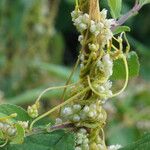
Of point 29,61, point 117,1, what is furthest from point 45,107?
point 117,1

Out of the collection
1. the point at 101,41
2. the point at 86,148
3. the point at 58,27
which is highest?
the point at 101,41

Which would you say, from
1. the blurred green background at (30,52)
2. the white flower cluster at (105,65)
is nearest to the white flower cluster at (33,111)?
the white flower cluster at (105,65)

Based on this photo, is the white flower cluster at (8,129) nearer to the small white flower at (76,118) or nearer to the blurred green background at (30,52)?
the small white flower at (76,118)

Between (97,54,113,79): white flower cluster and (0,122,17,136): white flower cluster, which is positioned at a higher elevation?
(97,54,113,79): white flower cluster

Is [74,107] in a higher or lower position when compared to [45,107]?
higher

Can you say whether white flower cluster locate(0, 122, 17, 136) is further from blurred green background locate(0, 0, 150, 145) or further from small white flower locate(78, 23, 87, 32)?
blurred green background locate(0, 0, 150, 145)

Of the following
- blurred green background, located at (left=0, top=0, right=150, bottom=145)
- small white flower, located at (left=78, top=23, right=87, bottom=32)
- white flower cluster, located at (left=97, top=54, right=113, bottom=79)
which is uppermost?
small white flower, located at (left=78, top=23, right=87, bottom=32)

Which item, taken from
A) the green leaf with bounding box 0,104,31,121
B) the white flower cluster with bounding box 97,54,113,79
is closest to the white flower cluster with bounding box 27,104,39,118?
the green leaf with bounding box 0,104,31,121

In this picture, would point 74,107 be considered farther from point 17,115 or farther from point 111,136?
point 111,136
